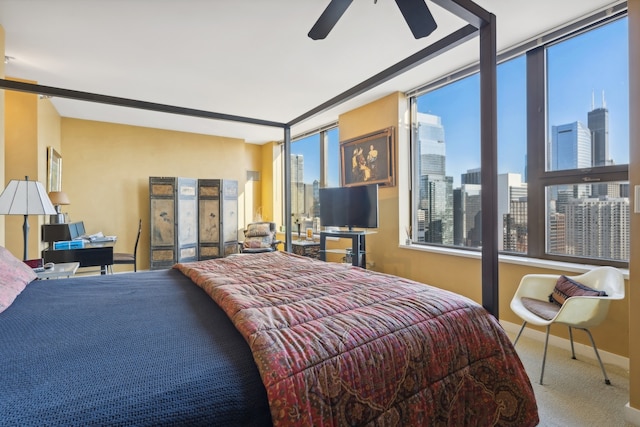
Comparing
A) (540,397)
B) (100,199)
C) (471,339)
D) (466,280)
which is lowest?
(540,397)

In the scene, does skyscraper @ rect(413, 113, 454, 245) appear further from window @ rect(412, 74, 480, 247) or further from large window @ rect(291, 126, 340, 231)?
large window @ rect(291, 126, 340, 231)

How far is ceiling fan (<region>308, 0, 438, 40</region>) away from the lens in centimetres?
168

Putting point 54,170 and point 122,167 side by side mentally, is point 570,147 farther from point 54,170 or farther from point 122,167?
point 122,167

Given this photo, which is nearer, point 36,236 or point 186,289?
point 186,289

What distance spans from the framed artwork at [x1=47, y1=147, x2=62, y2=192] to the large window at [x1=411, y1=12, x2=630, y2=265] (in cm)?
520

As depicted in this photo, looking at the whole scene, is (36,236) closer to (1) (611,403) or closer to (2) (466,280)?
(2) (466,280)

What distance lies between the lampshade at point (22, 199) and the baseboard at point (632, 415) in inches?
155

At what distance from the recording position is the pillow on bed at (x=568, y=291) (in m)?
2.11

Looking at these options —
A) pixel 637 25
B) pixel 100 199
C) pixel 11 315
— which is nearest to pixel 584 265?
pixel 637 25

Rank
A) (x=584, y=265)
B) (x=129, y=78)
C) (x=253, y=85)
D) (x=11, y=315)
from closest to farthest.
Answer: (x=11, y=315) < (x=584, y=265) < (x=129, y=78) < (x=253, y=85)

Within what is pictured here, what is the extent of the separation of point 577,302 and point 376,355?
5.68ft

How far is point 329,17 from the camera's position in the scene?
5.97 feet

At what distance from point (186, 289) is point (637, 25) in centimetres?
272

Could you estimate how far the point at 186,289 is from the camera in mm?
1712
